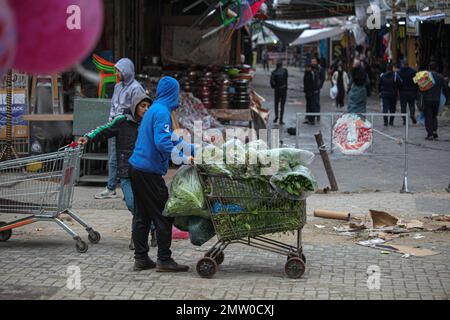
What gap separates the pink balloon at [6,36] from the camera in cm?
225

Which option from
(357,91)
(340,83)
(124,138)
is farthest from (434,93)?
(124,138)

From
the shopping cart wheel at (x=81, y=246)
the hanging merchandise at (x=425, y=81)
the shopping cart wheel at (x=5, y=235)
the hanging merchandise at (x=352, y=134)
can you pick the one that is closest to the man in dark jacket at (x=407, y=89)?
the hanging merchandise at (x=425, y=81)

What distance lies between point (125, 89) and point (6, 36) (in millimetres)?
7682

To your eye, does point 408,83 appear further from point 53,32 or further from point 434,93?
point 53,32

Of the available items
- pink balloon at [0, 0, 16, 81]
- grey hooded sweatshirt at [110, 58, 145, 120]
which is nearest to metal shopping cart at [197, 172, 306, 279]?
grey hooded sweatshirt at [110, 58, 145, 120]

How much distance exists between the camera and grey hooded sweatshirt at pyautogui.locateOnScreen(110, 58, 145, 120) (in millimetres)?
9523

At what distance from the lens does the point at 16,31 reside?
2.39 m

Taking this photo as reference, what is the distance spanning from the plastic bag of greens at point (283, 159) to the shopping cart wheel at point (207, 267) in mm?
974

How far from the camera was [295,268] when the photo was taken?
675cm

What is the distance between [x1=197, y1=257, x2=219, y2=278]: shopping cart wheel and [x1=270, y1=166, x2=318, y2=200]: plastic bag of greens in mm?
884

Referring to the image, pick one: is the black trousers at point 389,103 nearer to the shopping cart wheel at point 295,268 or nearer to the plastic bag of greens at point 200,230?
the shopping cart wheel at point 295,268

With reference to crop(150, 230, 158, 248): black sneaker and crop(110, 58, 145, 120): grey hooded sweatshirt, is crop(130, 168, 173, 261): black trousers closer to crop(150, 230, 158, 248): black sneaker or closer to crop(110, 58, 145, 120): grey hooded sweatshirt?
crop(150, 230, 158, 248): black sneaker
